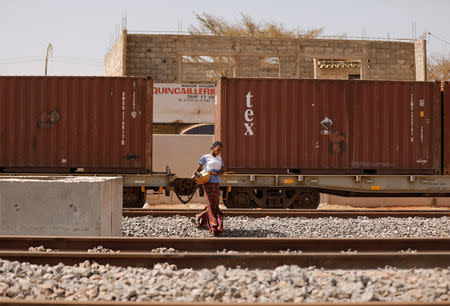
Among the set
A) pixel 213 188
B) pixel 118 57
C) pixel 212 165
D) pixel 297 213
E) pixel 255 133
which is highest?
pixel 118 57

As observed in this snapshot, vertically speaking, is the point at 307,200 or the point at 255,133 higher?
the point at 255,133

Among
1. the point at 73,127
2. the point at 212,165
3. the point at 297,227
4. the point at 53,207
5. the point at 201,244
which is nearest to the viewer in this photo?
the point at 201,244

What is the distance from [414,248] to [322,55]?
18.1 m

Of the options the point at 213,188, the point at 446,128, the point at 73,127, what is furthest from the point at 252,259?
the point at 446,128

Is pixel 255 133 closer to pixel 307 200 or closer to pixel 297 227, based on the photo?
pixel 307 200

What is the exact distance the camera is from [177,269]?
465 cm

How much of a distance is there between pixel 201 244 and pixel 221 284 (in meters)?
1.62

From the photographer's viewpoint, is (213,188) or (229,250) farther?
(213,188)

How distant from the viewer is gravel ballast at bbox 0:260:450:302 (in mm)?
3738

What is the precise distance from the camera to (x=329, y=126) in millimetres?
10742

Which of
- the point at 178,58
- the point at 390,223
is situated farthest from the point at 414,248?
the point at 178,58

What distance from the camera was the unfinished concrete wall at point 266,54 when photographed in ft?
71.5

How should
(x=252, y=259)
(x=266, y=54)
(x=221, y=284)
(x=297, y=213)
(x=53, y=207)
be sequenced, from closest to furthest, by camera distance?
(x=221, y=284), (x=252, y=259), (x=53, y=207), (x=297, y=213), (x=266, y=54)

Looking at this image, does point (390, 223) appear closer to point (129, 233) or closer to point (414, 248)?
point (414, 248)
